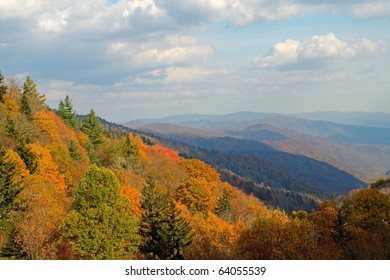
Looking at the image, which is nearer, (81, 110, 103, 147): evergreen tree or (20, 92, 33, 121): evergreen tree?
(20, 92, 33, 121): evergreen tree

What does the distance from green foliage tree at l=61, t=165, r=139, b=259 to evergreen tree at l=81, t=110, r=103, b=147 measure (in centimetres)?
6563

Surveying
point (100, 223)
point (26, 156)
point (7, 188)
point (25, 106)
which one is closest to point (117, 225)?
point (100, 223)

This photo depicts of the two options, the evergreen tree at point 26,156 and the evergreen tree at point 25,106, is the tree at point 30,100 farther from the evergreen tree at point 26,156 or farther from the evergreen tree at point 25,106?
the evergreen tree at point 26,156

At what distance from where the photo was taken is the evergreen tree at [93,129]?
103 metres

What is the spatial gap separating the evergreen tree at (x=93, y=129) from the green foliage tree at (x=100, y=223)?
215ft

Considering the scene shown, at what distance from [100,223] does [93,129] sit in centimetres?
7087

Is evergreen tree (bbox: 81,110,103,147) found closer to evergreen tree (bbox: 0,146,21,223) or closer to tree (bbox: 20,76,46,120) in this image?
tree (bbox: 20,76,46,120)

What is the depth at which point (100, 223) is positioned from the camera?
36875 mm

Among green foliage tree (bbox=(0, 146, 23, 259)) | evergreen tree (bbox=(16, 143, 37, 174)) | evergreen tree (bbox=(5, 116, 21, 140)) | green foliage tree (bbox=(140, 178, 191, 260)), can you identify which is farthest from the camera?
evergreen tree (bbox=(5, 116, 21, 140))

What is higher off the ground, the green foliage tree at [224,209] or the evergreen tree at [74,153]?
the evergreen tree at [74,153]

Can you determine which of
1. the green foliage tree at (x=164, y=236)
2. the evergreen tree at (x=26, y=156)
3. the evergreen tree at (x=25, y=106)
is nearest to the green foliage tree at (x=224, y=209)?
the green foliage tree at (x=164, y=236)

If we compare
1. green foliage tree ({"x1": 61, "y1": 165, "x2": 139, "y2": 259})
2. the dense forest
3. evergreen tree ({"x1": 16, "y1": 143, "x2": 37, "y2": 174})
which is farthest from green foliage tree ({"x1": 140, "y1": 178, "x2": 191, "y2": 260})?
evergreen tree ({"x1": 16, "y1": 143, "x2": 37, "y2": 174})

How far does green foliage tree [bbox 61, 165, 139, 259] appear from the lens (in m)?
35.9

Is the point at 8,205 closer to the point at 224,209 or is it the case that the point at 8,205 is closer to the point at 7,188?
the point at 7,188
